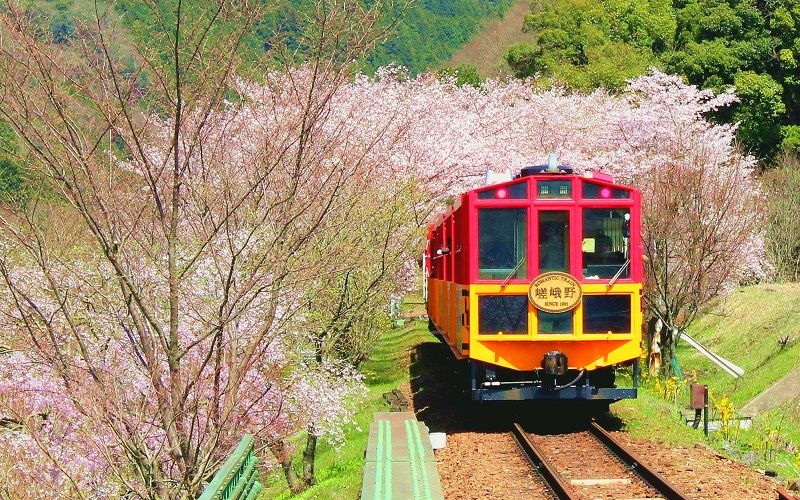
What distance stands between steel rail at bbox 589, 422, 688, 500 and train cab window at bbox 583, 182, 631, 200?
244 cm

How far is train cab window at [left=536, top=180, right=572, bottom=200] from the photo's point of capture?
11422 millimetres

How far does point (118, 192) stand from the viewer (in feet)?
24.5

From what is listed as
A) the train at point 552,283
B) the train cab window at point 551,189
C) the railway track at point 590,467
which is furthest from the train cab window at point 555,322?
the train cab window at point 551,189

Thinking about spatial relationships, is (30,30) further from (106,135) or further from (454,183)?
(454,183)

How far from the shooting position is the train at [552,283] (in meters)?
11.2

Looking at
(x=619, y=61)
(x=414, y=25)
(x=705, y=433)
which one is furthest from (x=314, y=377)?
(x=414, y=25)

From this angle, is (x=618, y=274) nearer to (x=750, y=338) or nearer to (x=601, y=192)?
(x=601, y=192)

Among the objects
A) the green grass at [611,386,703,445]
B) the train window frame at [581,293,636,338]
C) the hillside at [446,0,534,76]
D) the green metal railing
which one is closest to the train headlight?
the train window frame at [581,293,636,338]

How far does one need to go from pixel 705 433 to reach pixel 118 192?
6910 mm

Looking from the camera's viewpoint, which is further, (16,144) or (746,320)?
(746,320)

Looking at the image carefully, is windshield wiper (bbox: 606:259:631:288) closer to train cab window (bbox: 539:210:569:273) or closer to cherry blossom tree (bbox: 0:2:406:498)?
train cab window (bbox: 539:210:569:273)

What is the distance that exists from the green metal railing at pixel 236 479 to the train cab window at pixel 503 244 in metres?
4.37

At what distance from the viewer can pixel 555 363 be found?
11023mm

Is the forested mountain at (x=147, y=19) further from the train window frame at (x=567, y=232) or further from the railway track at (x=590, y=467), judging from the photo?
the railway track at (x=590, y=467)
